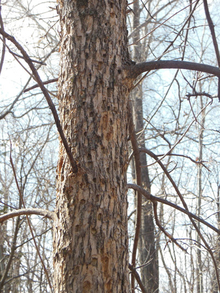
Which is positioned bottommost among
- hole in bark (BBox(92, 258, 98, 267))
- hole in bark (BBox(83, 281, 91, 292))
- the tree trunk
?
hole in bark (BBox(83, 281, 91, 292))

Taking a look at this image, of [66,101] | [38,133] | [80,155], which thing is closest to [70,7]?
[66,101]

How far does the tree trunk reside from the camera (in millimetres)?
1296

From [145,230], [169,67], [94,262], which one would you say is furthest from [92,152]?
[145,230]

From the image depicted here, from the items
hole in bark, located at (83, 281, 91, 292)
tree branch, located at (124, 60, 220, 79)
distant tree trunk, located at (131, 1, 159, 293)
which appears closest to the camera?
hole in bark, located at (83, 281, 91, 292)

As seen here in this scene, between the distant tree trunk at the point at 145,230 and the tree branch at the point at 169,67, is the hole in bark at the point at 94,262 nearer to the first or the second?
the tree branch at the point at 169,67

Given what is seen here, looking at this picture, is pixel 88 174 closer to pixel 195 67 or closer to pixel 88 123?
pixel 88 123

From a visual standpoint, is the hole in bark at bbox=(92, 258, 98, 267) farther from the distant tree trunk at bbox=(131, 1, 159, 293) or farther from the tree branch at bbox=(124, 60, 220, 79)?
the distant tree trunk at bbox=(131, 1, 159, 293)

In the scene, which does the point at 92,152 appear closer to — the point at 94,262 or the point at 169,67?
the point at 94,262

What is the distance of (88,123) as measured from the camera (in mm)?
1432

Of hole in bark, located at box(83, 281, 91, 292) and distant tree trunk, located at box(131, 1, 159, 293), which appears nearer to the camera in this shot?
hole in bark, located at box(83, 281, 91, 292)

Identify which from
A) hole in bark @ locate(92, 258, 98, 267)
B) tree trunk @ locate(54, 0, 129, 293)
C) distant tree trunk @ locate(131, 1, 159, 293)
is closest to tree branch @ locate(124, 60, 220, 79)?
tree trunk @ locate(54, 0, 129, 293)

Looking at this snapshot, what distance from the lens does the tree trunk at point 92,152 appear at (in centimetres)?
130

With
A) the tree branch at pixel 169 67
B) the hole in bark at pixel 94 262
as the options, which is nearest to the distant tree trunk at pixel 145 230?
the tree branch at pixel 169 67

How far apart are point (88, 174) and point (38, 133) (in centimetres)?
601
